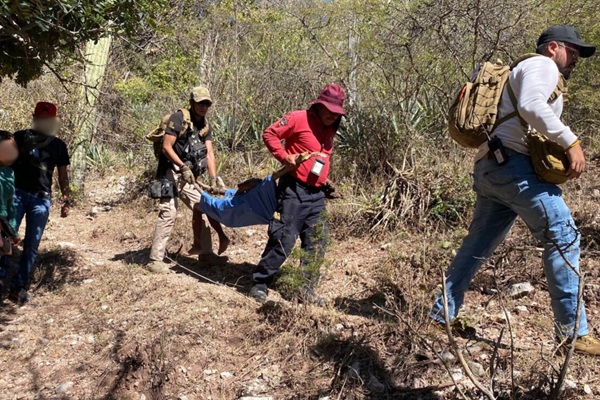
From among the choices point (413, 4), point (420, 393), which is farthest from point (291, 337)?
point (413, 4)

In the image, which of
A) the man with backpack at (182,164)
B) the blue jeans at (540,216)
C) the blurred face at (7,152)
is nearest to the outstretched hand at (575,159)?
the blue jeans at (540,216)

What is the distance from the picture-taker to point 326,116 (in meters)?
4.47

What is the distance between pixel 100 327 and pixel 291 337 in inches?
60.2

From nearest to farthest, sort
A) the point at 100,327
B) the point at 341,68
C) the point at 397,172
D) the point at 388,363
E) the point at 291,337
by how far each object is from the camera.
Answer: the point at 388,363, the point at 291,337, the point at 100,327, the point at 397,172, the point at 341,68

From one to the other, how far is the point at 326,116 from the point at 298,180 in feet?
1.76

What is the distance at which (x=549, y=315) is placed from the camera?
3.96 metres

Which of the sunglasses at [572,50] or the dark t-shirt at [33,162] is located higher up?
the sunglasses at [572,50]

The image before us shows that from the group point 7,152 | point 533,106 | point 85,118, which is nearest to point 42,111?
point 7,152

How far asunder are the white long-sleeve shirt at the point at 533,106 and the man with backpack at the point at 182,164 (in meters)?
2.80

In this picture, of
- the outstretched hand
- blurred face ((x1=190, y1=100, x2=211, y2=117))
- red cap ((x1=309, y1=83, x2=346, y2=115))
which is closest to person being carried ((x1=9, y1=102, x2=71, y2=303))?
blurred face ((x1=190, y1=100, x2=211, y2=117))

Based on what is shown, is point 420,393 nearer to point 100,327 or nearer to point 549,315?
point 549,315

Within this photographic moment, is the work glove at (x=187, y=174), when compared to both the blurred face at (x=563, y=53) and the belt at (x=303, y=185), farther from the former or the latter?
the blurred face at (x=563, y=53)

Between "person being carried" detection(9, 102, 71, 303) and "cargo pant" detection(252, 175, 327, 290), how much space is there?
1910 millimetres

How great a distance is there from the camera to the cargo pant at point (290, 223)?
452cm
